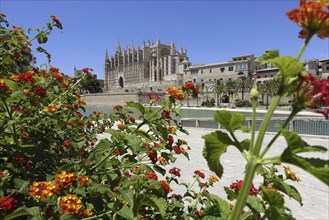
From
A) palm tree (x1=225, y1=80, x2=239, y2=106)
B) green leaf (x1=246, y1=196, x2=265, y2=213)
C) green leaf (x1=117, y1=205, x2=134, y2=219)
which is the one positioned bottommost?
green leaf (x1=117, y1=205, x2=134, y2=219)

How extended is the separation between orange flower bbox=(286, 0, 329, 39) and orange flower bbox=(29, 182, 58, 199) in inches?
61.0

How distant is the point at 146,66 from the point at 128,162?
364 feet

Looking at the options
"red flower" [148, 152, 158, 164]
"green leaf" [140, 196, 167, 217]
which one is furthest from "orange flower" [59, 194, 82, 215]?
"red flower" [148, 152, 158, 164]

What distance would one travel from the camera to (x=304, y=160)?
2.52 feet

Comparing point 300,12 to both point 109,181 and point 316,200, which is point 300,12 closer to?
point 109,181

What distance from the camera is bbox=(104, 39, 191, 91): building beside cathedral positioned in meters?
98.8

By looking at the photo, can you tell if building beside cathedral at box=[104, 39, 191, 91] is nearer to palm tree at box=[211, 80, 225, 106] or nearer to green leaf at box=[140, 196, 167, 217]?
palm tree at box=[211, 80, 225, 106]

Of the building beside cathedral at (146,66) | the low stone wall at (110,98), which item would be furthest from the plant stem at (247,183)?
the building beside cathedral at (146,66)

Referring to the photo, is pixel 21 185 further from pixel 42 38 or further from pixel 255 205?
pixel 42 38

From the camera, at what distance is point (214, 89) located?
76.4 metres

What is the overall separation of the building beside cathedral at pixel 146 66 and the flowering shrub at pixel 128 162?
8698 cm

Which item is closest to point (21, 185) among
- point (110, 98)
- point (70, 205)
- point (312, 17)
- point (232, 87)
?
point (70, 205)

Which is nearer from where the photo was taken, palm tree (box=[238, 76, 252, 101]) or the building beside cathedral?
palm tree (box=[238, 76, 252, 101])

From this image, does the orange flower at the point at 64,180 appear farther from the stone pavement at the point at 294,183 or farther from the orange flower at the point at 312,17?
the stone pavement at the point at 294,183
